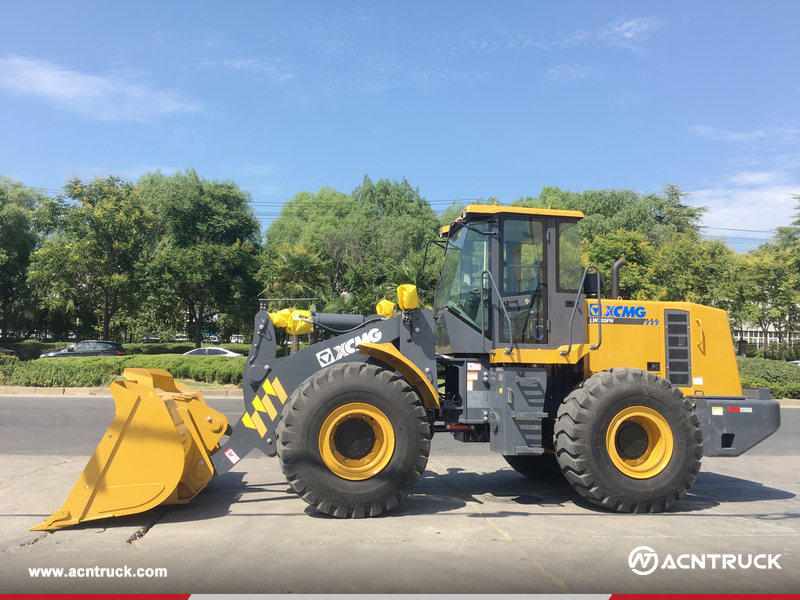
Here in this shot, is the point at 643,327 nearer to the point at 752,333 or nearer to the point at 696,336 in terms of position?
the point at 696,336

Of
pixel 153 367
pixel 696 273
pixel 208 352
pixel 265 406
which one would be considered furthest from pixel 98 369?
pixel 696 273

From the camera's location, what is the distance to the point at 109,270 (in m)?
28.3

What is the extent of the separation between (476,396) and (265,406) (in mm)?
2233

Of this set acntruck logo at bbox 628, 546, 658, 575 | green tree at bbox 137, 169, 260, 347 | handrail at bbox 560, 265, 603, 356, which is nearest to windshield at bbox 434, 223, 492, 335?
handrail at bbox 560, 265, 603, 356

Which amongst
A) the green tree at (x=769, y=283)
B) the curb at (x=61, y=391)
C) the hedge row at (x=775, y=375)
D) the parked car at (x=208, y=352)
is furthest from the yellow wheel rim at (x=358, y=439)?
the green tree at (x=769, y=283)

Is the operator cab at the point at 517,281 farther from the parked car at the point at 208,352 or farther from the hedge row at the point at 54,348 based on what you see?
the hedge row at the point at 54,348

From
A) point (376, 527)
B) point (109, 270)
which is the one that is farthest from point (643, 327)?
point (109, 270)

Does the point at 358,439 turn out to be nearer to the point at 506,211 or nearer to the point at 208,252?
the point at 506,211

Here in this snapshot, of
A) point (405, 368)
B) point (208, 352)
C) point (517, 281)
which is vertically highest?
point (517, 281)

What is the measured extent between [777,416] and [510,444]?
307 centimetres

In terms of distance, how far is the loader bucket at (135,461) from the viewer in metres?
4.91

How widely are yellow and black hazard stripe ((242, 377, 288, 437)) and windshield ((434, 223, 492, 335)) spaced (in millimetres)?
2155

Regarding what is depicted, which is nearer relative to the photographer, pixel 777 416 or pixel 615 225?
pixel 777 416

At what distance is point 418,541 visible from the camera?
481 centimetres
